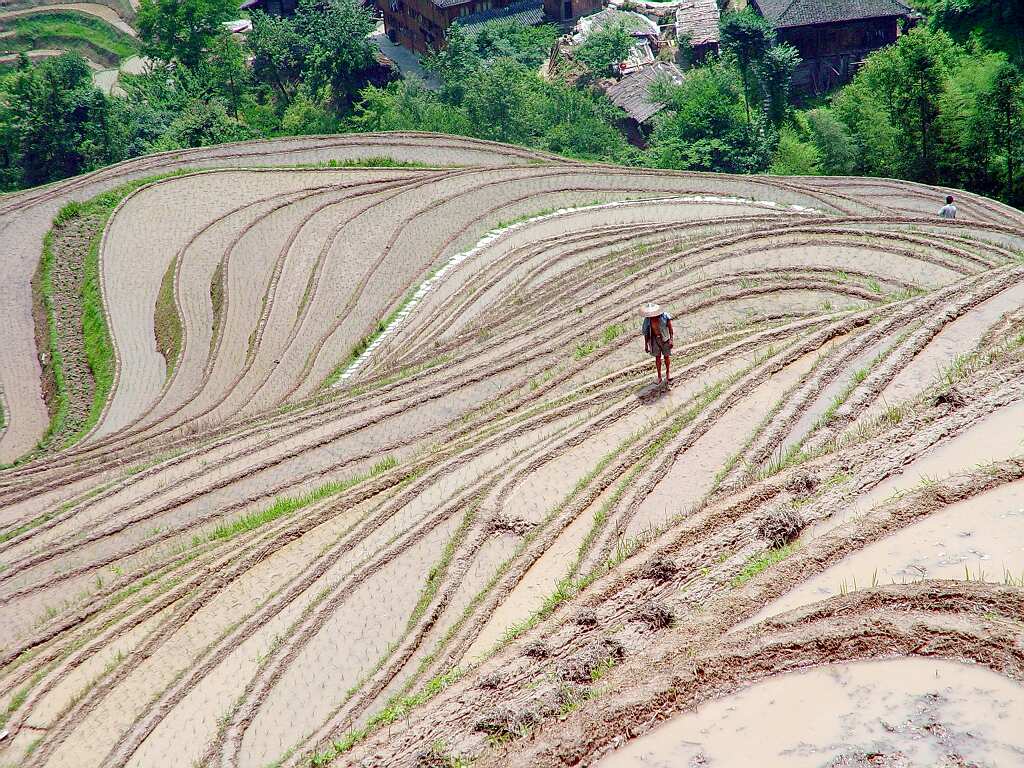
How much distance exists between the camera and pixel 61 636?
11.4 metres

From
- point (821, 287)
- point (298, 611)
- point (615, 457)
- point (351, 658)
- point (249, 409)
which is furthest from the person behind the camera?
point (249, 409)

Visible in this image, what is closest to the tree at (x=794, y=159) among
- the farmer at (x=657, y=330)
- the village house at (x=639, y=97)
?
the village house at (x=639, y=97)

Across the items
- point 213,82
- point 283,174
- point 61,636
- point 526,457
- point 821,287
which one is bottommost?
point 61,636

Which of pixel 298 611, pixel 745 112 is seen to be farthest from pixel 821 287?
pixel 745 112

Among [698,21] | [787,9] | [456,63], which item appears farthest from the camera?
[698,21]

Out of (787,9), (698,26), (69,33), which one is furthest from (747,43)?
(69,33)

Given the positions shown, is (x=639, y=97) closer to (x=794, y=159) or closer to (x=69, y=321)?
(x=794, y=159)

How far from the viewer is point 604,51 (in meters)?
43.3

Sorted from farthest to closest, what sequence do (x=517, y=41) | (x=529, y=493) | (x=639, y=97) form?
1. (x=517, y=41)
2. (x=639, y=97)
3. (x=529, y=493)

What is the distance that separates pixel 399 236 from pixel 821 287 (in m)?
11.5

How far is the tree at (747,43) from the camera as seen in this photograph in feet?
114

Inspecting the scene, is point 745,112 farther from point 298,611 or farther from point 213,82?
point 298,611

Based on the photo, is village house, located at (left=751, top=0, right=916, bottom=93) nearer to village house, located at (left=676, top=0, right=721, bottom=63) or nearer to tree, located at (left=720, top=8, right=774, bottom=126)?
village house, located at (left=676, top=0, right=721, bottom=63)

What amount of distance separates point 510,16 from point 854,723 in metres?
47.2
